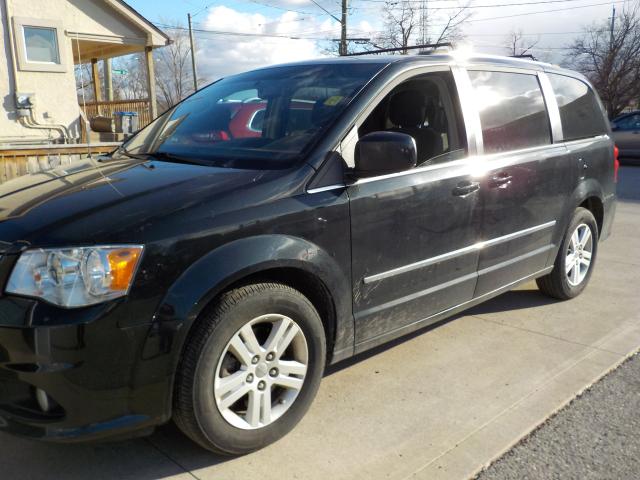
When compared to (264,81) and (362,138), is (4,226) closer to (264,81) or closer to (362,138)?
(362,138)

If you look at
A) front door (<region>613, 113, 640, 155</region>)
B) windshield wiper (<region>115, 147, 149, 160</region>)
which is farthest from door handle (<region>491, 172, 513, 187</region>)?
front door (<region>613, 113, 640, 155</region>)

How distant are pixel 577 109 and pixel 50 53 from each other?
1098cm

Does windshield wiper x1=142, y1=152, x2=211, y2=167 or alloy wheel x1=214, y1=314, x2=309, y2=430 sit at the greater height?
windshield wiper x1=142, y1=152, x2=211, y2=167

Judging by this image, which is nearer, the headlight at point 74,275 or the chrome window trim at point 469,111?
the headlight at point 74,275

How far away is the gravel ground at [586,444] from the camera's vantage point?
260 centimetres

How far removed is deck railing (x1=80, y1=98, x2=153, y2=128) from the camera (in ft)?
51.3

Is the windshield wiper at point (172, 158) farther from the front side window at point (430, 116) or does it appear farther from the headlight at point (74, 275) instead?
the front side window at point (430, 116)

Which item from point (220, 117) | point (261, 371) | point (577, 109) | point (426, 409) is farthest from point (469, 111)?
point (261, 371)

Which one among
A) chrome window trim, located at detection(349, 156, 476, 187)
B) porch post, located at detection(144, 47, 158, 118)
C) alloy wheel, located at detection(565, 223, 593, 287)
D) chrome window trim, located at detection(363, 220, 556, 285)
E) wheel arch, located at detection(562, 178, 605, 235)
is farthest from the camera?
porch post, located at detection(144, 47, 158, 118)

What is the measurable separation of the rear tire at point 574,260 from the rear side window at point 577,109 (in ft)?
2.14

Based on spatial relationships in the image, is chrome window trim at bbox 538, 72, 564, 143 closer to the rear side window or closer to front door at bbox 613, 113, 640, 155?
the rear side window

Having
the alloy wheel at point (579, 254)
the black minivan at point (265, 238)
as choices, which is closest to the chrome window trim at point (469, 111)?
the black minivan at point (265, 238)

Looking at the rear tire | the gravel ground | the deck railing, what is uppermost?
the deck railing

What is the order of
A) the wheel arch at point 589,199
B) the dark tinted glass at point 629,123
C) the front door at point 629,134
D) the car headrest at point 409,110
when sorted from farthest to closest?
the dark tinted glass at point 629,123 < the front door at point 629,134 < the wheel arch at point 589,199 < the car headrest at point 409,110
